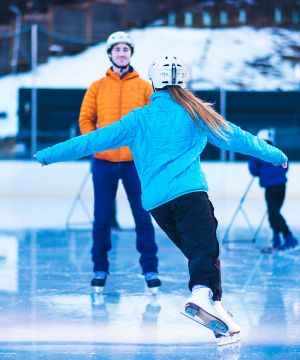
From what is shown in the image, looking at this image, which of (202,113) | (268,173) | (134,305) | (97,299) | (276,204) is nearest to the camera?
(202,113)

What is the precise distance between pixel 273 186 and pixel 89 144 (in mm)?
3407

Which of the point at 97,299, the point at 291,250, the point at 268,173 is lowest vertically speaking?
the point at 291,250

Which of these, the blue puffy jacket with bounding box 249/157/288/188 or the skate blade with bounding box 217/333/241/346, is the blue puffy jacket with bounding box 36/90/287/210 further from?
the blue puffy jacket with bounding box 249/157/288/188

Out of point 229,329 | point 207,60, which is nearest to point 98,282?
point 229,329

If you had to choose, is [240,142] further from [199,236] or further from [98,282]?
[98,282]

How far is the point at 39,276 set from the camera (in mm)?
5316

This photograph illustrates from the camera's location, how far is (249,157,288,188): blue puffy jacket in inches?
257

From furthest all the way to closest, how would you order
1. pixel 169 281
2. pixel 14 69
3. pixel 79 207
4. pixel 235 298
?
pixel 14 69
pixel 79 207
pixel 169 281
pixel 235 298

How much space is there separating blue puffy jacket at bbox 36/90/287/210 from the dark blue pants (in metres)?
1.19

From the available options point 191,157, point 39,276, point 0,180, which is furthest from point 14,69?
point 191,157

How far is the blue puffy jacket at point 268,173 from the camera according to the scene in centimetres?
653

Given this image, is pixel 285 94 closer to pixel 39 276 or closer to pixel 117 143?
pixel 39 276

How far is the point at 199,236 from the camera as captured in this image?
341 cm

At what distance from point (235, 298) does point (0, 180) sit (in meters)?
7.98
